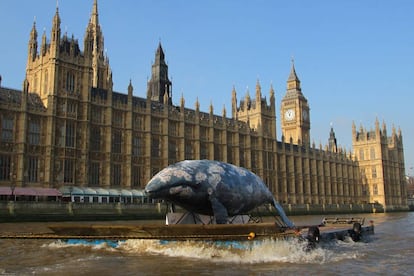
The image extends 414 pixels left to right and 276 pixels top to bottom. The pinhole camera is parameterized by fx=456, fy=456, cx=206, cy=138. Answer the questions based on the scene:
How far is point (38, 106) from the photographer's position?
57.5 m

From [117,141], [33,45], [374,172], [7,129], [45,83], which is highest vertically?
[33,45]

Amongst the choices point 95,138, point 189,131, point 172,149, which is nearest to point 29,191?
point 95,138

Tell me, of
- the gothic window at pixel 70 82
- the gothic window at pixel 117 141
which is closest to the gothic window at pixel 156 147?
the gothic window at pixel 117 141

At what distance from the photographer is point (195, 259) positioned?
17.8 meters

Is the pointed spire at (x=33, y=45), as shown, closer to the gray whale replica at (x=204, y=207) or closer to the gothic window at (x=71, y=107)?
the gothic window at (x=71, y=107)

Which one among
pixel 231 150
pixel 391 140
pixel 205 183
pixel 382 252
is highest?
pixel 391 140

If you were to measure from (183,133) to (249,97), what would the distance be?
1623 inches

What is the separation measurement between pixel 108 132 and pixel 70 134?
19.1 ft

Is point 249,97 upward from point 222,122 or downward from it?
upward

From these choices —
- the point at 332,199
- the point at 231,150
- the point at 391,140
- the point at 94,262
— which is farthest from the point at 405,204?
the point at 94,262

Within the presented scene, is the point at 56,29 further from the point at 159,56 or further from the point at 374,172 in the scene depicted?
the point at 374,172

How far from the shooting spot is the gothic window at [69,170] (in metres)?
57.7

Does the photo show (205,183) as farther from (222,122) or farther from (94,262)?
(222,122)

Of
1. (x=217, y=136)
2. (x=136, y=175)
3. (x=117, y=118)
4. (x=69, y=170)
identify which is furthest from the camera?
(x=217, y=136)
